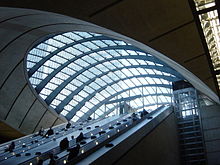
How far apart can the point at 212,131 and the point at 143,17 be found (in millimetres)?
15700

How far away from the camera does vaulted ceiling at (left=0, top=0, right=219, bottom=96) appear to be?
5.73 metres

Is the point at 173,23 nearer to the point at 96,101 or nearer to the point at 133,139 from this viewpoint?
the point at 133,139

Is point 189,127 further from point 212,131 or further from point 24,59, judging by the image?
point 24,59

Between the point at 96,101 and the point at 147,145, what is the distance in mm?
28093

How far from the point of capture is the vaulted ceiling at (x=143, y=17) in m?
5.73

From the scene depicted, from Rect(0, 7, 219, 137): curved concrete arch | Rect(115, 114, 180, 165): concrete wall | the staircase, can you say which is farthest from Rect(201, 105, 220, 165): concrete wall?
Rect(0, 7, 219, 137): curved concrete arch

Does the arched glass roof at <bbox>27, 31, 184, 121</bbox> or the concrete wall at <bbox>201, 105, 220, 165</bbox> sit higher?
the arched glass roof at <bbox>27, 31, 184, 121</bbox>

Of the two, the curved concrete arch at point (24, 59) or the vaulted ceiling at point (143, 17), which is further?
the curved concrete arch at point (24, 59)

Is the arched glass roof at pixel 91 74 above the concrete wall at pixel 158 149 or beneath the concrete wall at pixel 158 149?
above

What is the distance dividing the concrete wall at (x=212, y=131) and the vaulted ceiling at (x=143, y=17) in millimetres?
12842

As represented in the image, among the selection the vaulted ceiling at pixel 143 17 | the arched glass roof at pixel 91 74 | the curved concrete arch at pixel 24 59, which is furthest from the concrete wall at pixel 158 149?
the arched glass roof at pixel 91 74

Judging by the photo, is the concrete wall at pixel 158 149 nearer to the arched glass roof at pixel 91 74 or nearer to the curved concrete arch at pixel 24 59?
the curved concrete arch at pixel 24 59

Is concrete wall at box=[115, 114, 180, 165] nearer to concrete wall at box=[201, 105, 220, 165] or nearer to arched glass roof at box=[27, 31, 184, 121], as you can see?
concrete wall at box=[201, 105, 220, 165]

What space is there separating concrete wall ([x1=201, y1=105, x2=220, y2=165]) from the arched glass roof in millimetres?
8249
